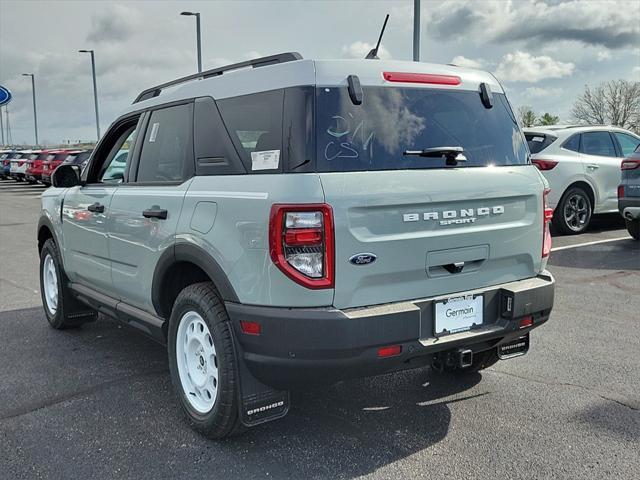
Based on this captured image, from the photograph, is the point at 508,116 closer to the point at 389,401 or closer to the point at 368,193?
the point at 368,193

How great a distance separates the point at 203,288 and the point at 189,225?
0.34 meters

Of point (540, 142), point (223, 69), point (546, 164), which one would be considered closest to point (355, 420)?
point (223, 69)

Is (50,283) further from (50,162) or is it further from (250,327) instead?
(50,162)

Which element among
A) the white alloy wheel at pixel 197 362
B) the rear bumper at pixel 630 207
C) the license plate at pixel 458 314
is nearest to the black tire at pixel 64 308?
the white alloy wheel at pixel 197 362

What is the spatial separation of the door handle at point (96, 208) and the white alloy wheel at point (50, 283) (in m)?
1.27

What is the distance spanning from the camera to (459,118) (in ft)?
11.1

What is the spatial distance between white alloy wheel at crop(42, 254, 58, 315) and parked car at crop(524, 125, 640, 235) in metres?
7.08

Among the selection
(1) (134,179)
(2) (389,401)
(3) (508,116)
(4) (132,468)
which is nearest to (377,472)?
(2) (389,401)

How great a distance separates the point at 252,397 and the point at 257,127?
52.5 inches

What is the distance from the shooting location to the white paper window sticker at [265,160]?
9.56ft

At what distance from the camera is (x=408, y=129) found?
10.3ft

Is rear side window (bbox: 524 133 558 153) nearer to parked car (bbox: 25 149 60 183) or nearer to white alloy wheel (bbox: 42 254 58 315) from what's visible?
white alloy wheel (bbox: 42 254 58 315)

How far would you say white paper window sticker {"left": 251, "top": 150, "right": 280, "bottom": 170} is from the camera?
291cm

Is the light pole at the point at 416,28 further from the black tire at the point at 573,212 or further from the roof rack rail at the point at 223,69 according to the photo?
the roof rack rail at the point at 223,69
